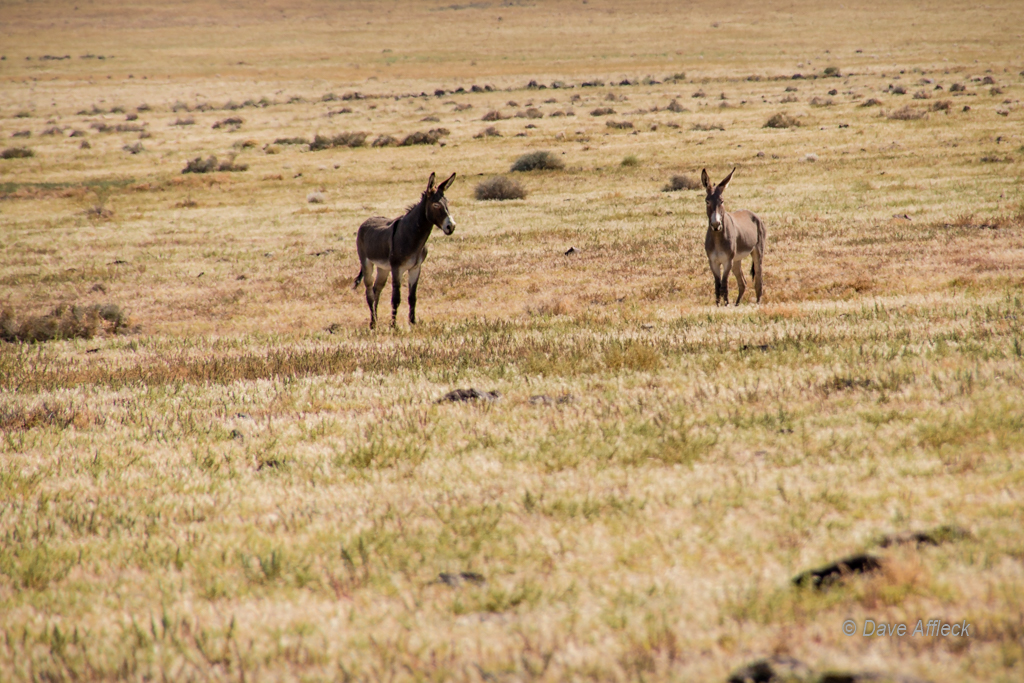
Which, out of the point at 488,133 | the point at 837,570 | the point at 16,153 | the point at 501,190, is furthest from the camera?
the point at 488,133

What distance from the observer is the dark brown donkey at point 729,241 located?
15.2 m

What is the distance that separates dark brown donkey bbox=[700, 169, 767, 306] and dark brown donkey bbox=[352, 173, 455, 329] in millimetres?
5003

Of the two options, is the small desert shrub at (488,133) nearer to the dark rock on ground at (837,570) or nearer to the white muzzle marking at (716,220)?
the white muzzle marking at (716,220)

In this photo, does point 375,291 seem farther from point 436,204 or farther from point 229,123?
point 229,123

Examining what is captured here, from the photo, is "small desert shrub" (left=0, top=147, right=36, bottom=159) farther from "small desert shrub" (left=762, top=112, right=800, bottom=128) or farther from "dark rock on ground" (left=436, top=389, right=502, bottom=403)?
"dark rock on ground" (left=436, top=389, right=502, bottom=403)

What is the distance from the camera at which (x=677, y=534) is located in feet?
15.7

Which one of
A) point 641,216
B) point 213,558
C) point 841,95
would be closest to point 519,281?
point 641,216

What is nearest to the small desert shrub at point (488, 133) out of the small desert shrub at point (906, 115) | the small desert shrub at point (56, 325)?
the small desert shrub at point (906, 115)

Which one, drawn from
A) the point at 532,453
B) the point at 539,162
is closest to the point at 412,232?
the point at 532,453

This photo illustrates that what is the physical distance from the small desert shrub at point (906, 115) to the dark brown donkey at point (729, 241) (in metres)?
35.1

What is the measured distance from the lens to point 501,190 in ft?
114

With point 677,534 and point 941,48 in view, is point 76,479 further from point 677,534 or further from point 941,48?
point 941,48

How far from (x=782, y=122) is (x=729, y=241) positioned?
122ft

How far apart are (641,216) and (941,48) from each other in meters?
95.8
